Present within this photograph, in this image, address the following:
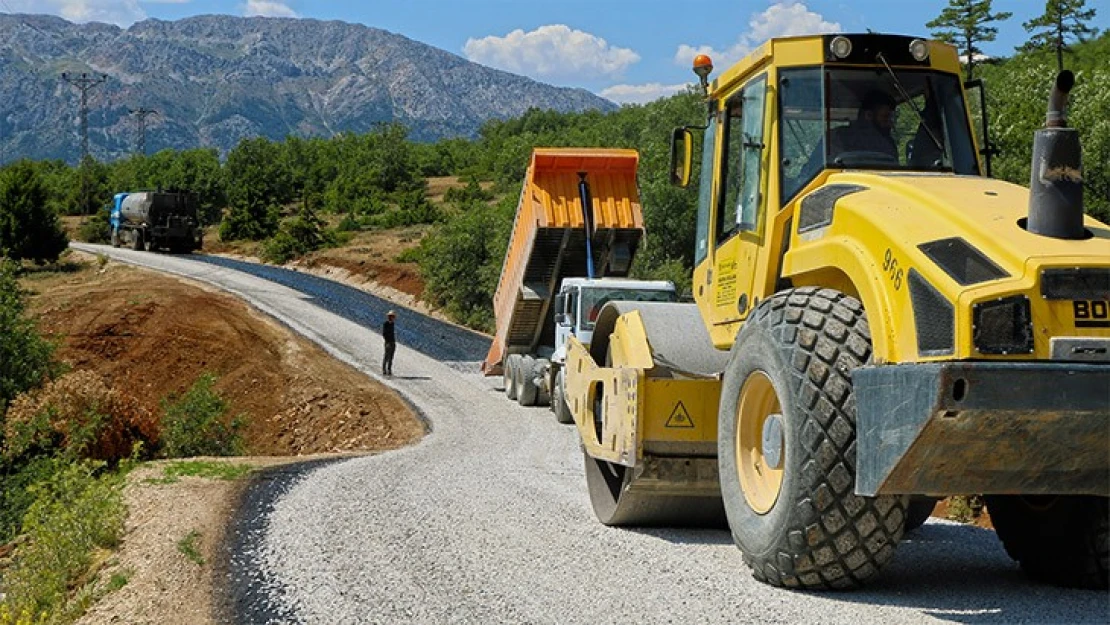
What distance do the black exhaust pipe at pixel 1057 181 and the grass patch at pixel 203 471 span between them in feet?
33.6

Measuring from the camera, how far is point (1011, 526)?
7121 mm

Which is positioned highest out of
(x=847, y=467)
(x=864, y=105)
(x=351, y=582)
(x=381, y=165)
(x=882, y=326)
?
(x=381, y=165)

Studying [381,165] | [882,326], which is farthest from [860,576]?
[381,165]

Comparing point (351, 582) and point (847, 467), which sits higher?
point (847, 467)

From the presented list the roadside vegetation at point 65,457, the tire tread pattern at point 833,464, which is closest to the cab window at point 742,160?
the tire tread pattern at point 833,464

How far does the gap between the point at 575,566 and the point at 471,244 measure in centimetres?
3322

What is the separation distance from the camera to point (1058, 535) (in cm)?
670

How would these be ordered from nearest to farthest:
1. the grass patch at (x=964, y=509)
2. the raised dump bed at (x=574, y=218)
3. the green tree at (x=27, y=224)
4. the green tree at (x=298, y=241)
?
the grass patch at (x=964, y=509), the raised dump bed at (x=574, y=218), the green tree at (x=27, y=224), the green tree at (x=298, y=241)

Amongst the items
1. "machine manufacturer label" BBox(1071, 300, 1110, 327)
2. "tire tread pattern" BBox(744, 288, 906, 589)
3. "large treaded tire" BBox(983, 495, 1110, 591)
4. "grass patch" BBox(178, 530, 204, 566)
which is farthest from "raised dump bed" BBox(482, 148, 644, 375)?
"machine manufacturer label" BBox(1071, 300, 1110, 327)

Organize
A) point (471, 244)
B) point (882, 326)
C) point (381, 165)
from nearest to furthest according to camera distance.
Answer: point (882, 326), point (471, 244), point (381, 165)

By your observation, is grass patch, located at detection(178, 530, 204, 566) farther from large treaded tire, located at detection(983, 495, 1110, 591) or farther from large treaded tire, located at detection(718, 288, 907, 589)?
large treaded tire, located at detection(983, 495, 1110, 591)

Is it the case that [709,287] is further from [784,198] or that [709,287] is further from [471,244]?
[471,244]

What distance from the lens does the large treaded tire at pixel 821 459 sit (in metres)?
6.02

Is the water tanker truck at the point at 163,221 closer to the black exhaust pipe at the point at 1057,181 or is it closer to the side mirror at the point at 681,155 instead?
the side mirror at the point at 681,155
